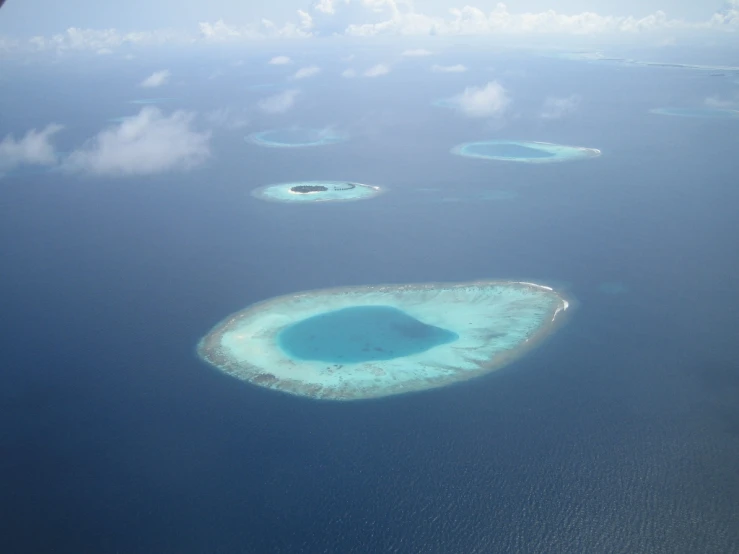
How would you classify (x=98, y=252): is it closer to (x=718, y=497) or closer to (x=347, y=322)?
(x=347, y=322)

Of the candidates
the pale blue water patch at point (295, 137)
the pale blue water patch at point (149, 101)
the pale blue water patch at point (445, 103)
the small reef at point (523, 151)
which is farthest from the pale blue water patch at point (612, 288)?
the pale blue water patch at point (149, 101)

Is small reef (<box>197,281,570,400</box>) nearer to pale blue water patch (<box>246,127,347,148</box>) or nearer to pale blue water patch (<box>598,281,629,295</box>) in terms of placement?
pale blue water patch (<box>598,281,629,295</box>)

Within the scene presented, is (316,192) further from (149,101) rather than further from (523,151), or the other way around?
(149,101)

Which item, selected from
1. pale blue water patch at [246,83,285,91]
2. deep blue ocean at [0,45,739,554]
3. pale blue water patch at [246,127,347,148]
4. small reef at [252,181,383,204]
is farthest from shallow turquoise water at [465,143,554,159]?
pale blue water patch at [246,83,285,91]

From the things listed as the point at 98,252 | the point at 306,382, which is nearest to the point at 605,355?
the point at 306,382

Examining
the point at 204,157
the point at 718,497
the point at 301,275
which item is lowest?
the point at 718,497

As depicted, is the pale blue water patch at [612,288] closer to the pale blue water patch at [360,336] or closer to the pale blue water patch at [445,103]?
the pale blue water patch at [360,336]
